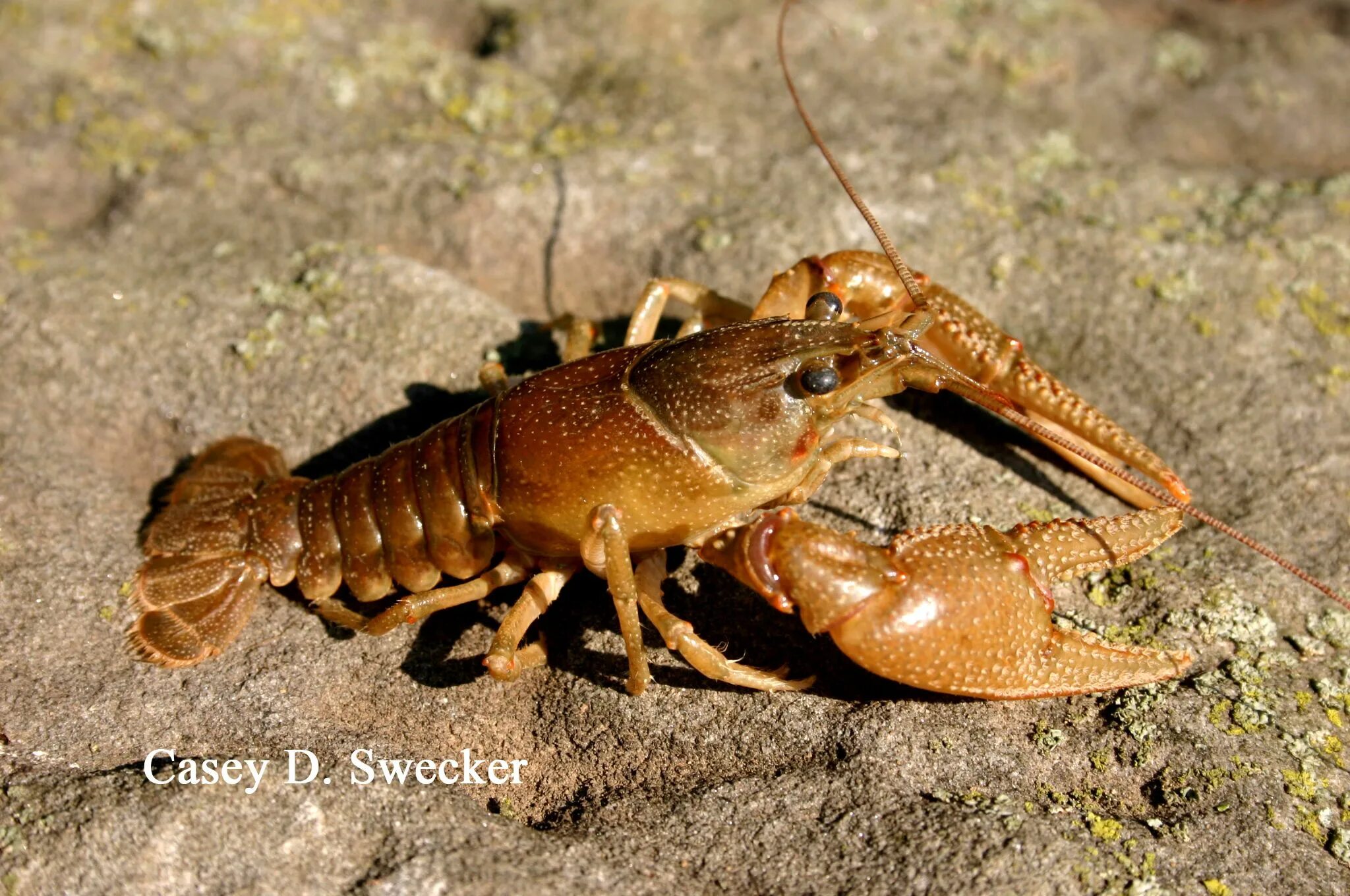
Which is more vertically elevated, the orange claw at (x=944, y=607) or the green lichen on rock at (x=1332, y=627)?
the orange claw at (x=944, y=607)

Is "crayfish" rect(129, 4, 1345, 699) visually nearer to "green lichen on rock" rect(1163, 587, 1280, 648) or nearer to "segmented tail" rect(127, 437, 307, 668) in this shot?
"segmented tail" rect(127, 437, 307, 668)

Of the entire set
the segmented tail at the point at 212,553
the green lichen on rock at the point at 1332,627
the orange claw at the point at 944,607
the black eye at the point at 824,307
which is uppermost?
the black eye at the point at 824,307

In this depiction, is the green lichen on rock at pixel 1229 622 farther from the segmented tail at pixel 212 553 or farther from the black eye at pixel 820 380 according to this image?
the segmented tail at pixel 212 553

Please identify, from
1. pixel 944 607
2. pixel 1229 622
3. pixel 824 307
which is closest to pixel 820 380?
pixel 824 307

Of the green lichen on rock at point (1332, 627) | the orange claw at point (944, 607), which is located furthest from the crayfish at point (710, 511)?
the green lichen on rock at point (1332, 627)

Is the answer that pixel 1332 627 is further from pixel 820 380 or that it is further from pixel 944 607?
pixel 820 380

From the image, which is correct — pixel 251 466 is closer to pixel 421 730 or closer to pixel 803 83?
pixel 421 730

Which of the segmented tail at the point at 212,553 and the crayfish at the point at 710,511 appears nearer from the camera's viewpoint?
the crayfish at the point at 710,511

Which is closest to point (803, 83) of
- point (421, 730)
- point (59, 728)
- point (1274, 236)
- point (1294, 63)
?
point (1274, 236)

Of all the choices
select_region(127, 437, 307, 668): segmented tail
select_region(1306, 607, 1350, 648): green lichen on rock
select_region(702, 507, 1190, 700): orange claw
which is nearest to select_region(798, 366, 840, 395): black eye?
select_region(702, 507, 1190, 700): orange claw
